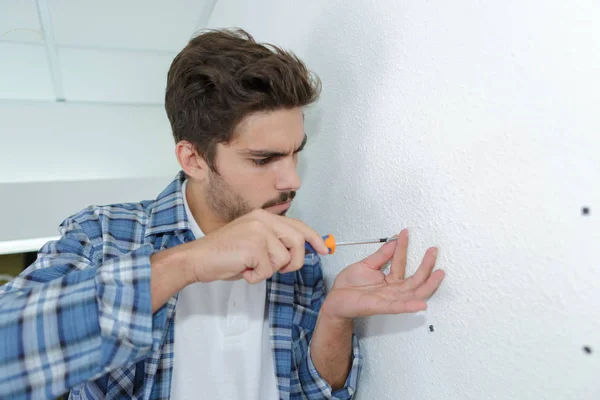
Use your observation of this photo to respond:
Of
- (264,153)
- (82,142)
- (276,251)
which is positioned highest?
(82,142)

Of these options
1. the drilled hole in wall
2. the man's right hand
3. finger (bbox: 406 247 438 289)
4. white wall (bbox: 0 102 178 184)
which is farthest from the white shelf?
the drilled hole in wall

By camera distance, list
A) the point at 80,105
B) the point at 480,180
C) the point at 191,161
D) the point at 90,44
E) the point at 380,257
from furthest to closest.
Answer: the point at 80,105, the point at 90,44, the point at 191,161, the point at 380,257, the point at 480,180

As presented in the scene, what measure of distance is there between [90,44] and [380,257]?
1.96 meters

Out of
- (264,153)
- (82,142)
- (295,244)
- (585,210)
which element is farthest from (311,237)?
(82,142)

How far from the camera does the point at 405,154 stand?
68 cm

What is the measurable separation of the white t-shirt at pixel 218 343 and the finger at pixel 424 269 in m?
0.44

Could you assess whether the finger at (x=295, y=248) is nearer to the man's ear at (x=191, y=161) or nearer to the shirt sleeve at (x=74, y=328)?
the shirt sleeve at (x=74, y=328)

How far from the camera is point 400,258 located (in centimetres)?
70

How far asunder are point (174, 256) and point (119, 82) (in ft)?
7.39

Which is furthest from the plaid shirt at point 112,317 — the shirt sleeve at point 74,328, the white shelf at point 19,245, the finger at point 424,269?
the white shelf at point 19,245

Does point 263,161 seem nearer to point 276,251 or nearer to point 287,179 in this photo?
point 287,179

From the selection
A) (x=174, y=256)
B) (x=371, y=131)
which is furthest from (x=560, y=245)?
(x=174, y=256)

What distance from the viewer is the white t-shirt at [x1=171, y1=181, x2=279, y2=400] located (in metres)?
0.93

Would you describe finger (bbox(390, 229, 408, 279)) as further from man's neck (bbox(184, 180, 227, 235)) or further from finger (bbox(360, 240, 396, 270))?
man's neck (bbox(184, 180, 227, 235))
